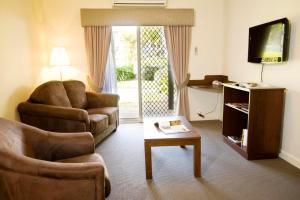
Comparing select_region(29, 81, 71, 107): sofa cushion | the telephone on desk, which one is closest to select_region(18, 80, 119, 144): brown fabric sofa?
select_region(29, 81, 71, 107): sofa cushion

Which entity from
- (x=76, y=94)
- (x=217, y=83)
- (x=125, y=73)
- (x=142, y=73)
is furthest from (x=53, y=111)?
(x=217, y=83)

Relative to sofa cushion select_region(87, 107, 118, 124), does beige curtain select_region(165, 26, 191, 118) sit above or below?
above

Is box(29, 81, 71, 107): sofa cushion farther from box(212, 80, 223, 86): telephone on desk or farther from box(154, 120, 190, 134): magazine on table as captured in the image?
box(212, 80, 223, 86): telephone on desk

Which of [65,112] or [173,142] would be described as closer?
[173,142]

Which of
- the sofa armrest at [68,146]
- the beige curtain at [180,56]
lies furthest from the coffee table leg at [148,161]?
the beige curtain at [180,56]

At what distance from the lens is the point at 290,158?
2.47 metres

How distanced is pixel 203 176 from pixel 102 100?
2.12m

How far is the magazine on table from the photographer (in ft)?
7.70

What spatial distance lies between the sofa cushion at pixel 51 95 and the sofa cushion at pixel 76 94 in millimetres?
137

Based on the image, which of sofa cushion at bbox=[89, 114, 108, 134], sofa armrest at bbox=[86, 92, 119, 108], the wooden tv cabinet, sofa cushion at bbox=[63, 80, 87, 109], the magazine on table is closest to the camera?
the magazine on table

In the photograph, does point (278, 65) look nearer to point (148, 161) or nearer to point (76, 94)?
point (148, 161)

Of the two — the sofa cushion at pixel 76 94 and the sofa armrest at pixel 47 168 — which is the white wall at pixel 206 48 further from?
the sofa armrest at pixel 47 168

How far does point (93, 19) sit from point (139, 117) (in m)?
1.94

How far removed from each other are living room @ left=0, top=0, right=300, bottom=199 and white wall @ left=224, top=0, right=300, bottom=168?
11 mm
